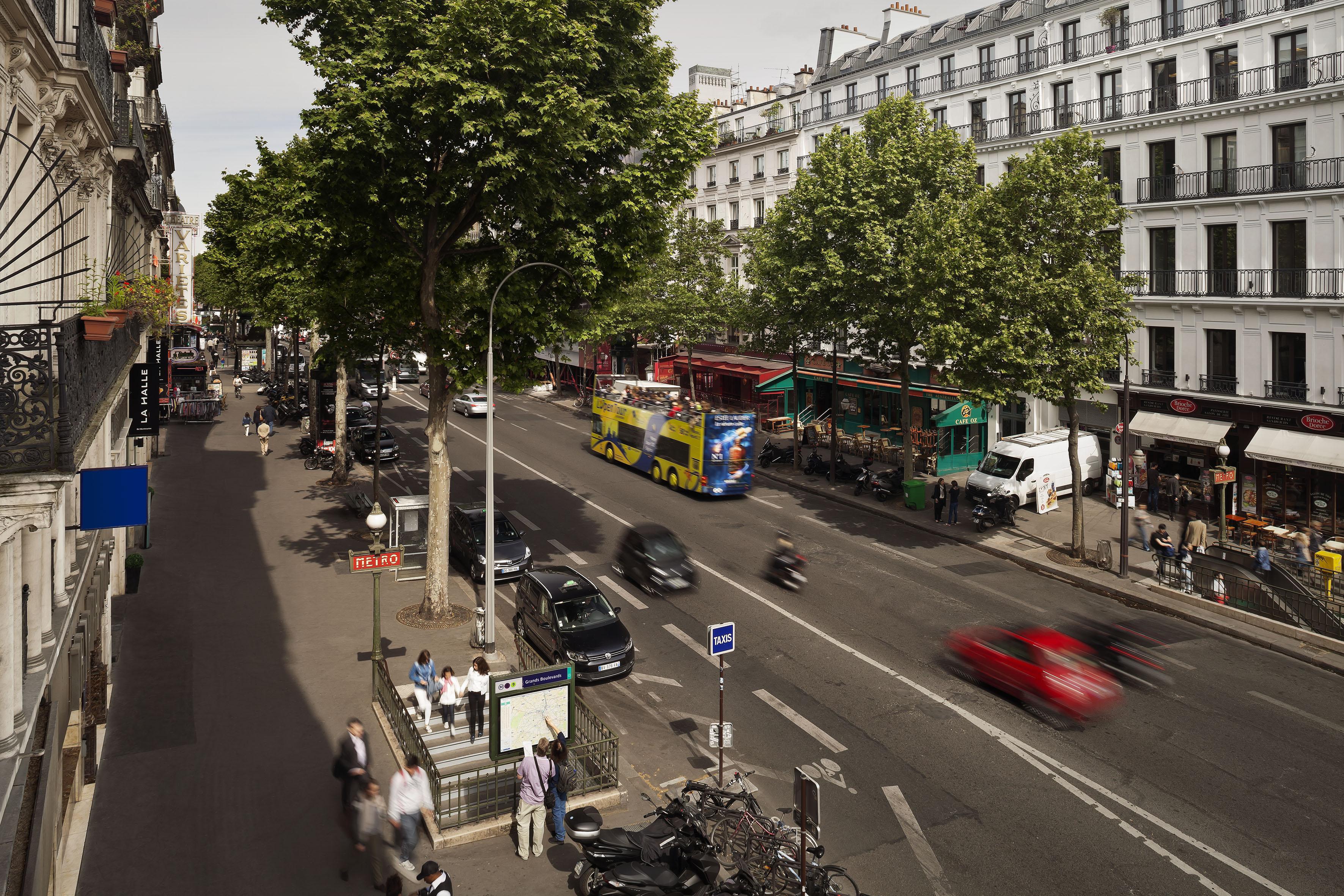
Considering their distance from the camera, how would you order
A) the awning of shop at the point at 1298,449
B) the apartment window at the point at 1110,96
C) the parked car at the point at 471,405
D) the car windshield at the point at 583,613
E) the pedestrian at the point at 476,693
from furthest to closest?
Result: the parked car at the point at 471,405 → the apartment window at the point at 1110,96 → the awning of shop at the point at 1298,449 → the car windshield at the point at 583,613 → the pedestrian at the point at 476,693

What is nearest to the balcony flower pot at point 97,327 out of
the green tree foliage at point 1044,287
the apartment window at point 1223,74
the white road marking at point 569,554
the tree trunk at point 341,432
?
the white road marking at point 569,554

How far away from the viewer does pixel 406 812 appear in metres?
11.8

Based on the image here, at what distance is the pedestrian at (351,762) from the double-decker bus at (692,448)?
878 inches

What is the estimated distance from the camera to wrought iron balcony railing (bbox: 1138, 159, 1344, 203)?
1119 inches

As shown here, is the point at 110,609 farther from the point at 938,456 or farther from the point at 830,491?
the point at 938,456

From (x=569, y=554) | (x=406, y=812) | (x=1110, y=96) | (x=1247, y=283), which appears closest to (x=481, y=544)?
(x=569, y=554)

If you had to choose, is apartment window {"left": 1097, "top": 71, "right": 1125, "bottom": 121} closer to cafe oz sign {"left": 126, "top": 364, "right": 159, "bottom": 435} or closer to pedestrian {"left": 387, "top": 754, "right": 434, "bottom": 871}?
cafe oz sign {"left": 126, "top": 364, "right": 159, "bottom": 435}

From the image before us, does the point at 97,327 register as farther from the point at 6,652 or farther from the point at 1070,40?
the point at 1070,40

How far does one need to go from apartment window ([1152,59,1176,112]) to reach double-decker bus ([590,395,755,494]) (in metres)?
18.9

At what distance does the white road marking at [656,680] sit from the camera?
731 inches

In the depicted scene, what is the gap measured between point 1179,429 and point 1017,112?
53.0ft

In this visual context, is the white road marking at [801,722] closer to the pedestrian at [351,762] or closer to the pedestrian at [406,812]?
the pedestrian at [406,812]

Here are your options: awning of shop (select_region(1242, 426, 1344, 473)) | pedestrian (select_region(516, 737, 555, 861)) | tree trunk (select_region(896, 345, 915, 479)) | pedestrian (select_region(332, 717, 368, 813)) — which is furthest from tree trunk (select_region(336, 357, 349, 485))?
awning of shop (select_region(1242, 426, 1344, 473))

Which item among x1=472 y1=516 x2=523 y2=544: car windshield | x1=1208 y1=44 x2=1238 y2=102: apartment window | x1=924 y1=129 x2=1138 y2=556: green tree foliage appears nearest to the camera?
x1=472 y1=516 x2=523 y2=544: car windshield
